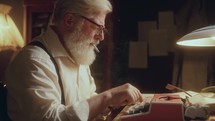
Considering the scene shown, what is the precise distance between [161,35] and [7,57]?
49.5 inches

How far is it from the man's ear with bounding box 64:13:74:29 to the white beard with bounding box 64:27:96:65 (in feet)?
0.12

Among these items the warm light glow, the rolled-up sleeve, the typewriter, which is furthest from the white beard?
the warm light glow

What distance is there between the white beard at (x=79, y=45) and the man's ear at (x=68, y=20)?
4cm

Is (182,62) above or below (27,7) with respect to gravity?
below

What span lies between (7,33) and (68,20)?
3.94 feet

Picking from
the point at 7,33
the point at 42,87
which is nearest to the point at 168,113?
the point at 42,87

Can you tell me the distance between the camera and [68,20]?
147cm

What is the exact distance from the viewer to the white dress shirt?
118cm

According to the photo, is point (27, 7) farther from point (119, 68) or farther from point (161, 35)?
point (161, 35)

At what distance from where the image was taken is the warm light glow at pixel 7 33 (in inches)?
98.0

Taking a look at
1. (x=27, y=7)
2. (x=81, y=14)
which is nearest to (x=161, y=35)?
(x=27, y=7)

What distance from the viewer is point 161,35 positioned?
8.93 feet

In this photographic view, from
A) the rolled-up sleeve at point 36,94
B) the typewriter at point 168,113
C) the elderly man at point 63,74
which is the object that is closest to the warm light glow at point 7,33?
the elderly man at point 63,74

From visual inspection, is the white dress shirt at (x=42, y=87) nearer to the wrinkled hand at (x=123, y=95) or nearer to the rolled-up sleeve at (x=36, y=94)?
the rolled-up sleeve at (x=36, y=94)
